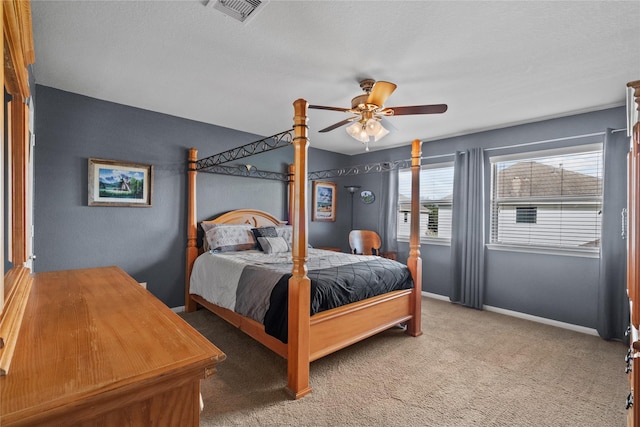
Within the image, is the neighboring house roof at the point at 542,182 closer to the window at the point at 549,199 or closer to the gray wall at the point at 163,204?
the window at the point at 549,199

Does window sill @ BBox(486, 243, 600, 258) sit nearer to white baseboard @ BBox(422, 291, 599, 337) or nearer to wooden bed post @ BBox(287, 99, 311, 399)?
white baseboard @ BBox(422, 291, 599, 337)

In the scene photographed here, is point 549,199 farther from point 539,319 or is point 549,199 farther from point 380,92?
point 380,92

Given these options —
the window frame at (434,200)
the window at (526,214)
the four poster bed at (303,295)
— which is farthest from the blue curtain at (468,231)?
the four poster bed at (303,295)

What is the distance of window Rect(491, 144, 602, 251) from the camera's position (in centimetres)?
344

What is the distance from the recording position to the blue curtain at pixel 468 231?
4090mm

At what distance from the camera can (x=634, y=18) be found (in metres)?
1.80

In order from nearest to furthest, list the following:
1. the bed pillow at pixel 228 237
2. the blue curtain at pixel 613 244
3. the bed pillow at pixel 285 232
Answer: the blue curtain at pixel 613 244
the bed pillow at pixel 228 237
the bed pillow at pixel 285 232

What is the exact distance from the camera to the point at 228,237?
3830 millimetres

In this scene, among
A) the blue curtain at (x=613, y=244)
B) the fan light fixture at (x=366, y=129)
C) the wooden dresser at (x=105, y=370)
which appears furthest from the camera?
the blue curtain at (x=613, y=244)

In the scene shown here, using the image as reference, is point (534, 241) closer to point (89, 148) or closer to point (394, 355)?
point (394, 355)

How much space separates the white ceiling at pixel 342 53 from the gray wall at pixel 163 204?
10.9 inches

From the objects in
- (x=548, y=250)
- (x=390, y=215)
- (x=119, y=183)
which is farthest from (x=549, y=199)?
(x=119, y=183)

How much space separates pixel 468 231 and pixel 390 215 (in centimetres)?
133

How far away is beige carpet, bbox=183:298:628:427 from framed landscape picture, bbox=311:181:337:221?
262cm
